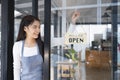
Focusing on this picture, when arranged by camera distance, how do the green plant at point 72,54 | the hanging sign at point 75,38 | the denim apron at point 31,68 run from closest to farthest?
1. the denim apron at point 31,68
2. the hanging sign at point 75,38
3. the green plant at point 72,54

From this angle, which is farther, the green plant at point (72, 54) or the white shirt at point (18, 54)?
the green plant at point (72, 54)

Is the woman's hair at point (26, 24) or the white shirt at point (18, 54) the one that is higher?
the woman's hair at point (26, 24)

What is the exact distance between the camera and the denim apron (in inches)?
109

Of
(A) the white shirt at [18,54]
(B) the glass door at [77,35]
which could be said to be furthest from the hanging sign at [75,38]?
(A) the white shirt at [18,54]

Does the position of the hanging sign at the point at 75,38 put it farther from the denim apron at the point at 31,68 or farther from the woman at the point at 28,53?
the denim apron at the point at 31,68

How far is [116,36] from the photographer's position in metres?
3.61

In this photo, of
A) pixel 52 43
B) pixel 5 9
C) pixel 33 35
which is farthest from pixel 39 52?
pixel 5 9

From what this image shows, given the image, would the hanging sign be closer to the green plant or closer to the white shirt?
the green plant

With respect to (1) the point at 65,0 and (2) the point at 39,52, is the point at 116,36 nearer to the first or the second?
(1) the point at 65,0

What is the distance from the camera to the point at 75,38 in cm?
350

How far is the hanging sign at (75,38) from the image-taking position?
3.50m

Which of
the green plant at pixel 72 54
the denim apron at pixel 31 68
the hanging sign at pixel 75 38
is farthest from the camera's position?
the green plant at pixel 72 54

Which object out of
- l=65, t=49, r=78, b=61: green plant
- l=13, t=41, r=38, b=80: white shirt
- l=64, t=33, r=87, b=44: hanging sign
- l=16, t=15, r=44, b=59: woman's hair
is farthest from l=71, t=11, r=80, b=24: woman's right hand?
l=13, t=41, r=38, b=80: white shirt

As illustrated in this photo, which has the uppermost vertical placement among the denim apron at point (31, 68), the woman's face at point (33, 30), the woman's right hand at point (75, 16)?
the woman's right hand at point (75, 16)
